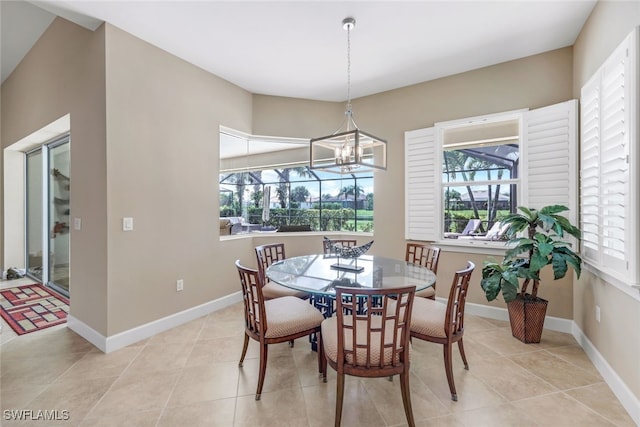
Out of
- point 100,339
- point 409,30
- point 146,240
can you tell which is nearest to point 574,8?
point 409,30

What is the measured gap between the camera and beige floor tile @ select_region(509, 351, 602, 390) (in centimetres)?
208

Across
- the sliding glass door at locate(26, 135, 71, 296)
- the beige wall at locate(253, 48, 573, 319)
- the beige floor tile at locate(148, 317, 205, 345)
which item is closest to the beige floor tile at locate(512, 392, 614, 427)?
the beige wall at locate(253, 48, 573, 319)

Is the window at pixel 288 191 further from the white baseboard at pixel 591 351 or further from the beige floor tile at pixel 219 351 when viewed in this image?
the white baseboard at pixel 591 351

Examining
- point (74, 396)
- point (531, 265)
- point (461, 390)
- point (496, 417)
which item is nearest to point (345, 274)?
point (461, 390)

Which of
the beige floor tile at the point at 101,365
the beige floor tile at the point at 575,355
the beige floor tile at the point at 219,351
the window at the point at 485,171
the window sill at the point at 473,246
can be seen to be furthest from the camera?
the window sill at the point at 473,246

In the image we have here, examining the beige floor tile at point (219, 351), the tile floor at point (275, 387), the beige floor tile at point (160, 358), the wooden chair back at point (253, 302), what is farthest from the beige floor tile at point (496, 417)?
the beige floor tile at point (160, 358)

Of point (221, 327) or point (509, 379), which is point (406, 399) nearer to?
point (509, 379)

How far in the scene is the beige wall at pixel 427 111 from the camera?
297 cm

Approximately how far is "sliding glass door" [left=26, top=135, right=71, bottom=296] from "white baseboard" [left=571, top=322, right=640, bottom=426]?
230 inches

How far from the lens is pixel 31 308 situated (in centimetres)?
348

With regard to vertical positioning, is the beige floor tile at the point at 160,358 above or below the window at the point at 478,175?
below

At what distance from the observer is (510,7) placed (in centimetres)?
232

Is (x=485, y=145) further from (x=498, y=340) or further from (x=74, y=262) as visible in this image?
(x=74, y=262)

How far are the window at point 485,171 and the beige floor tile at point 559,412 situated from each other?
166cm
